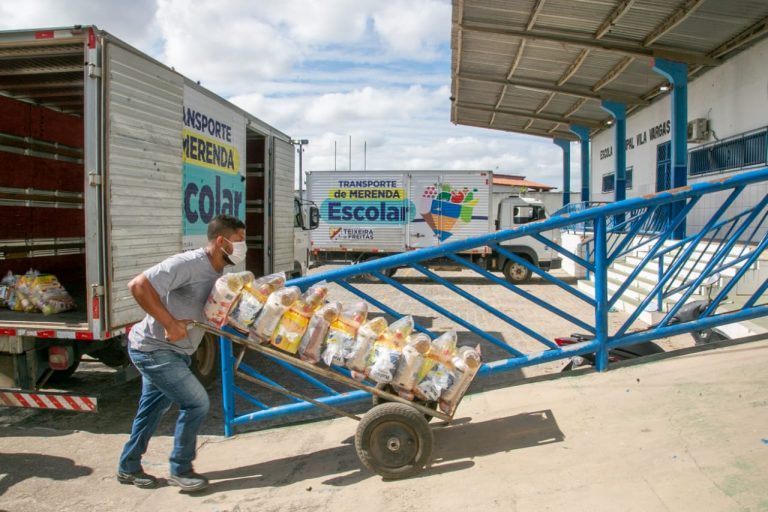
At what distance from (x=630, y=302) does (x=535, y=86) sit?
839 cm

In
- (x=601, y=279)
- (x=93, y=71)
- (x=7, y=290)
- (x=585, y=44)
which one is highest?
(x=585, y=44)

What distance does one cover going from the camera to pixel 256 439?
4785 millimetres

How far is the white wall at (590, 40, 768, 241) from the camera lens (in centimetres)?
1293

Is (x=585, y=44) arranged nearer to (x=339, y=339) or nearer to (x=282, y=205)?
(x=282, y=205)

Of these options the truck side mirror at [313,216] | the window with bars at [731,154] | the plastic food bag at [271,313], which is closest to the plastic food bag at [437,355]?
the plastic food bag at [271,313]

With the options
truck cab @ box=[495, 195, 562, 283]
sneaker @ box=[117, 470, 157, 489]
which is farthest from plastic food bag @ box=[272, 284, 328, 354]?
truck cab @ box=[495, 195, 562, 283]

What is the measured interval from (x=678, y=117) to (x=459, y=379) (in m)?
12.9

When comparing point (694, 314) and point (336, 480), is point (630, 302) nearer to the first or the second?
point (694, 314)

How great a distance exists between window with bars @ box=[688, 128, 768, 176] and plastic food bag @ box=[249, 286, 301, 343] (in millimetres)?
12352

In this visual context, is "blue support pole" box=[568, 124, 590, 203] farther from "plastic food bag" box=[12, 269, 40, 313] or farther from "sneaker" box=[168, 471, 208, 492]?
"sneaker" box=[168, 471, 208, 492]

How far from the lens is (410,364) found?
3.76 metres

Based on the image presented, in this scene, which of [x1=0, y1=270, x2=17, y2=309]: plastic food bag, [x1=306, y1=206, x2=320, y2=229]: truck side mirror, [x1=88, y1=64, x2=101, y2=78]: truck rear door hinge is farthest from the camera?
[x1=306, y1=206, x2=320, y2=229]: truck side mirror

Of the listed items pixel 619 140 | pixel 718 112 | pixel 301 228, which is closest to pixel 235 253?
pixel 301 228

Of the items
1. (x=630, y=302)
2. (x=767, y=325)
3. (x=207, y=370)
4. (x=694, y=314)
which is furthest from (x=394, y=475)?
(x=630, y=302)
